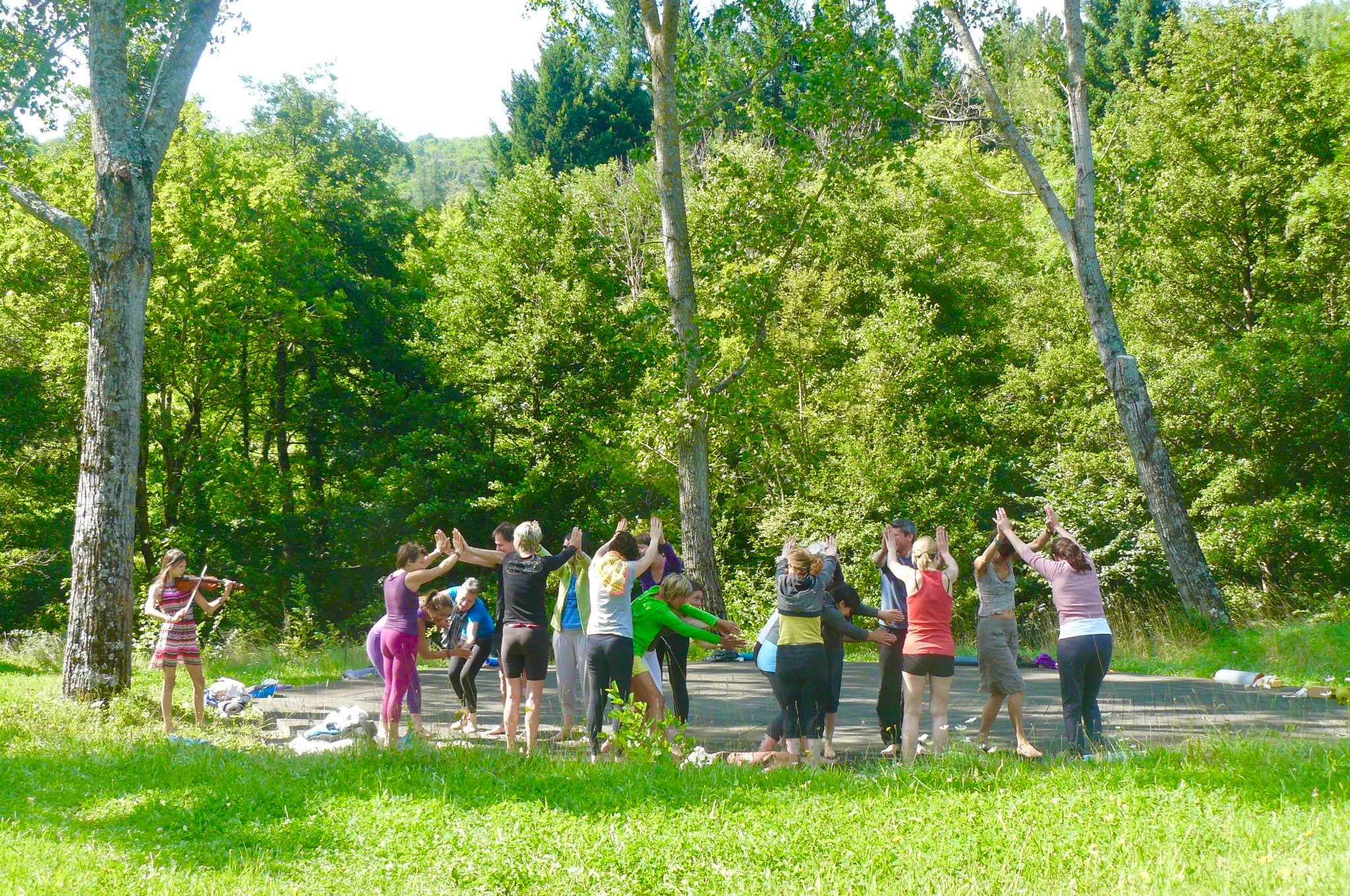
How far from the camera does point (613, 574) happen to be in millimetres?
8062

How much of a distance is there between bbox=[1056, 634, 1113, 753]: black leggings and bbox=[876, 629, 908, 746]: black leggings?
134 centimetres

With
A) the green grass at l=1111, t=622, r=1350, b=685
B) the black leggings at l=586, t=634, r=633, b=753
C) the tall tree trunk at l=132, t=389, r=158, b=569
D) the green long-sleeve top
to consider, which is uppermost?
the tall tree trunk at l=132, t=389, r=158, b=569

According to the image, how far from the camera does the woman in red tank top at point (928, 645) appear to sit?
7867mm

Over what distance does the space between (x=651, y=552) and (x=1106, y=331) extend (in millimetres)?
12363

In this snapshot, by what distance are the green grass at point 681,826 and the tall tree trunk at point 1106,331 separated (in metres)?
9.74

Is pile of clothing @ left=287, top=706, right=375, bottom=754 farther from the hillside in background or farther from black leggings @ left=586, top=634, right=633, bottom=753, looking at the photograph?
the hillside in background

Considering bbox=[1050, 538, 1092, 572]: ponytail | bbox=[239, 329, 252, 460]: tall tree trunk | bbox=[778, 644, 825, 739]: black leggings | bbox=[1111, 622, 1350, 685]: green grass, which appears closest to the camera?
bbox=[778, 644, 825, 739]: black leggings

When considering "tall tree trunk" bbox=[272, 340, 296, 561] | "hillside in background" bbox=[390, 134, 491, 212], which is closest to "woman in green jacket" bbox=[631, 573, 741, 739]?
"tall tree trunk" bbox=[272, 340, 296, 561]

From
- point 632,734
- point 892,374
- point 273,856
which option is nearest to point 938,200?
point 892,374

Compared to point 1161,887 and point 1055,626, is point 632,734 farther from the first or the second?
point 1055,626

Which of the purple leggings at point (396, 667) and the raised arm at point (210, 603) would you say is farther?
the raised arm at point (210, 603)

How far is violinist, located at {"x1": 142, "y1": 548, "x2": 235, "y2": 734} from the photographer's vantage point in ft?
31.9

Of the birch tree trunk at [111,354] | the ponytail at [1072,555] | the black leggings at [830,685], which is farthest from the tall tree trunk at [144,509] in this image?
the ponytail at [1072,555]

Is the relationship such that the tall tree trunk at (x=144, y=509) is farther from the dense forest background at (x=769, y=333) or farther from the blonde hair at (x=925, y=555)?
the blonde hair at (x=925, y=555)
